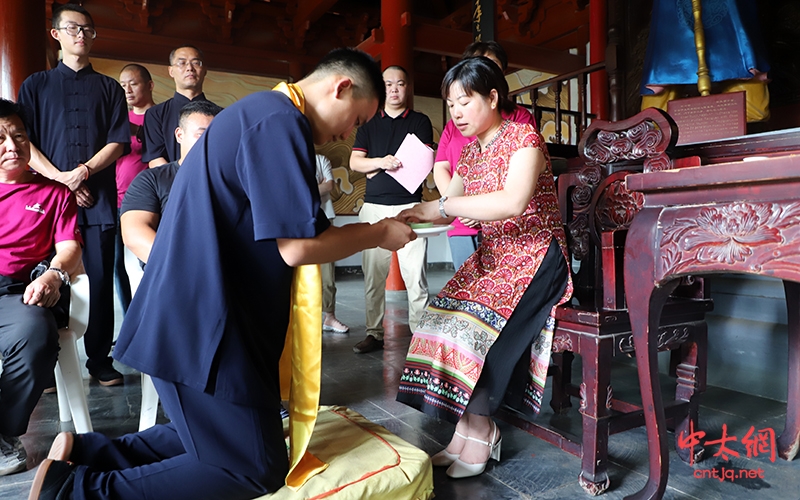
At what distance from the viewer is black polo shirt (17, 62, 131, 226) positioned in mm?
2473

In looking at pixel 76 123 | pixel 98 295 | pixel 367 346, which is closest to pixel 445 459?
pixel 367 346

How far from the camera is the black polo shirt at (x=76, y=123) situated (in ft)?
8.11

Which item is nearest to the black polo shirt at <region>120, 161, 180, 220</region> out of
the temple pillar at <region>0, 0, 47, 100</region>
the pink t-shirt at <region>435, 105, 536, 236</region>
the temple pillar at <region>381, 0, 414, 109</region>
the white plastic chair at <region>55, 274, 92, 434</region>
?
the white plastic chair at <region>55, 274, 92, 434</region>

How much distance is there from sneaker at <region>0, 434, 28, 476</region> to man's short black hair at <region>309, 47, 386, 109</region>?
1.45 meters

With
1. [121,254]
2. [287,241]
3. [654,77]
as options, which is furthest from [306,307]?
[654,77]

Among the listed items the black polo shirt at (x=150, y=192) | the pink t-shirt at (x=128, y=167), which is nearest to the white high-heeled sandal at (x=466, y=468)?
the black polo shirt at (x=150, y=192)

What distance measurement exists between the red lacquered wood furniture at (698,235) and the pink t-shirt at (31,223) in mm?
1948

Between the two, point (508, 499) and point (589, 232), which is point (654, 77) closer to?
point (589, 232)

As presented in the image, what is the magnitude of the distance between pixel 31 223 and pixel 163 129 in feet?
2.82

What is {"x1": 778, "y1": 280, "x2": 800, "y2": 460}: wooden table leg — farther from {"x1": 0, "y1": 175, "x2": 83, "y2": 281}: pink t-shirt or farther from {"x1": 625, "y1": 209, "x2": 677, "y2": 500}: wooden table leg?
{"x1": 0, "y1": 175, "x2": 83, "y2": 281}: pink t-shirt

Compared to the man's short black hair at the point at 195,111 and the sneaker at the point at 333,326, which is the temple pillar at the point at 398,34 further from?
the man's short black hair at the point at 195,111

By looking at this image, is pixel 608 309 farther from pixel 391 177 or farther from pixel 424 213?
pixel 391 177

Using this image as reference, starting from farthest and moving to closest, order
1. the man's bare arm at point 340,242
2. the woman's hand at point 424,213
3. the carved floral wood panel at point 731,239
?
the woman's hand at point 424,213 < the man's bare arm at point 340,242 < the carved floral wood panel at point 731,239

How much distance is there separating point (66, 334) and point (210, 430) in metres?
0.99
